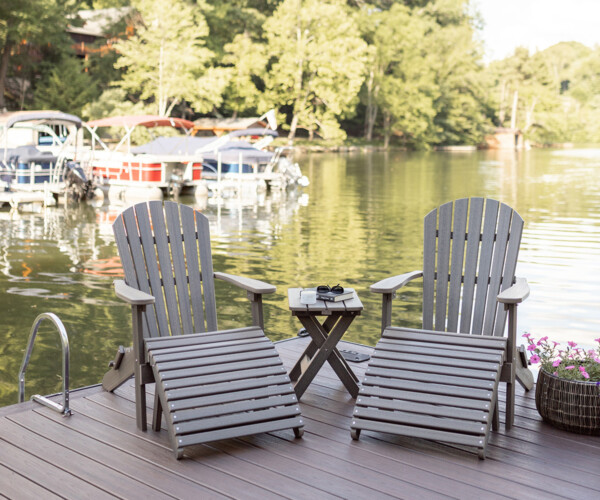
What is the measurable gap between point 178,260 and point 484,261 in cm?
168

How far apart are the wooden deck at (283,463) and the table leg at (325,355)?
26 cm

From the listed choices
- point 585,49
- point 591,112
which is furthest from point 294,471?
point 585,49

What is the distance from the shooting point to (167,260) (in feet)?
13.2

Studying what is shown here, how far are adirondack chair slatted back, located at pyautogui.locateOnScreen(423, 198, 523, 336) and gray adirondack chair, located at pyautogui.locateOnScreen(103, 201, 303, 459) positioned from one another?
3.39 ft

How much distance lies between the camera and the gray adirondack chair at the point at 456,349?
332 cm

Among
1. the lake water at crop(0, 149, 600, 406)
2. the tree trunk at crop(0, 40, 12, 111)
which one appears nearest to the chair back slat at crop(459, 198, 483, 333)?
the lake water at crop(0, 149, 600, 406)

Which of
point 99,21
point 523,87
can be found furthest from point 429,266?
point 523,87

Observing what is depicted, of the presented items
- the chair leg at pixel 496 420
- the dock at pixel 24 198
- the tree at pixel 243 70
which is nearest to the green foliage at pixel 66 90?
the tree at pixel 243 70

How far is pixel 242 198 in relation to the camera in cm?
1959

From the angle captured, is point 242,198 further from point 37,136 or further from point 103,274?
point 103,274

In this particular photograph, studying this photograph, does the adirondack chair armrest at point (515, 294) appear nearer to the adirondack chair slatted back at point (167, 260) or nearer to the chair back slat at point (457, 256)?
the chair back slat at point (457, 256)

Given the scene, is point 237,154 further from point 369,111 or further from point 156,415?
point 369,111

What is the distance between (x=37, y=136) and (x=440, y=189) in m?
12.0

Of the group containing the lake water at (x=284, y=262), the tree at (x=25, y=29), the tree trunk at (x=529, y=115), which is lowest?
the lake water at (x=284, y=262)
